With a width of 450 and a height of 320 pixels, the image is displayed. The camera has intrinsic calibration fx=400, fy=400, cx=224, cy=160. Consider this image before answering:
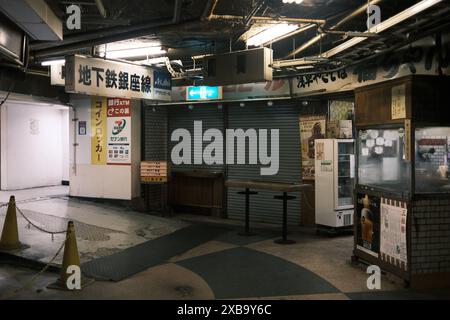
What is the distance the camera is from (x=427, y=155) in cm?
630

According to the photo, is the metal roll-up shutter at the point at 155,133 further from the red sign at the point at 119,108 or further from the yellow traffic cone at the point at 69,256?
the yellow traffic cone at the point at 69,256

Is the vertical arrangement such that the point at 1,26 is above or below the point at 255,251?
above

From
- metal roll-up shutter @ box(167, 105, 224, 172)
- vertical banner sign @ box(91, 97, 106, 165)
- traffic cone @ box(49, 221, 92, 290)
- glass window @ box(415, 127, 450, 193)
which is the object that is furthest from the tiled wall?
vertical banner sign @ box(91, 97, 106, 165)

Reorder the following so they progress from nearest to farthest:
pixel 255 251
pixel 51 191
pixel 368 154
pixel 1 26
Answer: pixel 1 26
pixel 368 154
pixel 255 251
pixel 51 191

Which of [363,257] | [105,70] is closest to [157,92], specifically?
[105,70]

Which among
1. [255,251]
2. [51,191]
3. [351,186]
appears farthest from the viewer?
[51,191]

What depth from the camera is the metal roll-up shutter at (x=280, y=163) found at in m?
11.2

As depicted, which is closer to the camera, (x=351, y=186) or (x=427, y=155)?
(x=427, y=155)

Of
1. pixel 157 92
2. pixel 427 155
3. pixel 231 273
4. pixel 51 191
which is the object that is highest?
pixel 157 92

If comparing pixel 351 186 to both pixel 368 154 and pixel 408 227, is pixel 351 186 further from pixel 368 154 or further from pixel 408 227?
pixel 408 227

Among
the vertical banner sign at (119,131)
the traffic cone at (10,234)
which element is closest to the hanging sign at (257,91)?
the vertical banner sign at (119,131)

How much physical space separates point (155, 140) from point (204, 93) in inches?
93.5

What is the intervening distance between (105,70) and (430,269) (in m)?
7.14

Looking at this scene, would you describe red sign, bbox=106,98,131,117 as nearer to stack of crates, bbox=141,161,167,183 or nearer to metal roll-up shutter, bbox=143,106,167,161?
metal roll-up shutter, bbox=143,106,167,161
